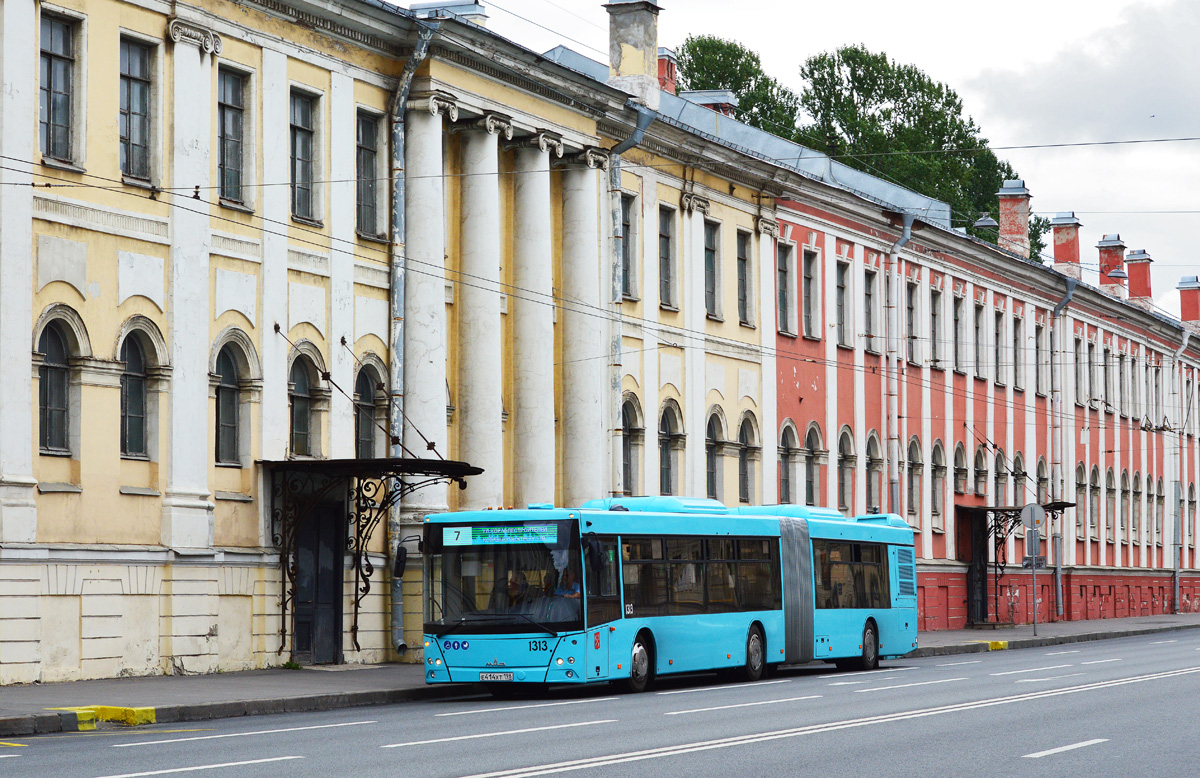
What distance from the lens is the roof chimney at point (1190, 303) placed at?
77.5m

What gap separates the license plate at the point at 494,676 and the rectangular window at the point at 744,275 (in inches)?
752

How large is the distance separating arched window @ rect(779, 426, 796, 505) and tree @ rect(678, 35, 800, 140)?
28998mm

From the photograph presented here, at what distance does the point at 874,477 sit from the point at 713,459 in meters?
8.93

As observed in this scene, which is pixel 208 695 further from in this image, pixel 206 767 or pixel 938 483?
pixel 938 483

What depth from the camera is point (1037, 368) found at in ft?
192

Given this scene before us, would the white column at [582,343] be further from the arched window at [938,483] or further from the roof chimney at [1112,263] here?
the roof chimney at [1112,263]

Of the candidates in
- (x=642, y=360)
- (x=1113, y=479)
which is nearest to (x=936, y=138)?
(x=1113, y=479)

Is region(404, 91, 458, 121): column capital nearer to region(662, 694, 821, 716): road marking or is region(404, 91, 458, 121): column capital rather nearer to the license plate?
the license plate

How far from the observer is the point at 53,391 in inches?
908

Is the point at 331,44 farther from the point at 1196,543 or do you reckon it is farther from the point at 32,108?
the point at 1196,543

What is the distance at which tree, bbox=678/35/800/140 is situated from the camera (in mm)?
70688

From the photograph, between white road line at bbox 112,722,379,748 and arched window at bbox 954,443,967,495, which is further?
arched window at bbox 954,443,967,495

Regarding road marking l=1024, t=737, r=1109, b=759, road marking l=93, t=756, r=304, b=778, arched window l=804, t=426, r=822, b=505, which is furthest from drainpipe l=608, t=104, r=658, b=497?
road marking l=93, t=756, r=304, b=778

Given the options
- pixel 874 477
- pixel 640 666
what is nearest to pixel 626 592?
pixel 640 666
